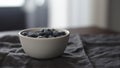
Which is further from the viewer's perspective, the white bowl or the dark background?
the dark background

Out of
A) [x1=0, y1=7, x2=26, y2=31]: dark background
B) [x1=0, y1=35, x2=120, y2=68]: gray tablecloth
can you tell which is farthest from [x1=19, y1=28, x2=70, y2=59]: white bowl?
[x1=0, y1=7, x2=26, y2=31]: dark background

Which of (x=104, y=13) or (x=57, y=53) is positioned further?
(x=104, y=13)

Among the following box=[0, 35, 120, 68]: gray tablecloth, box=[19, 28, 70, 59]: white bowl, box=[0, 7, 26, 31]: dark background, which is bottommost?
box=[0, 7, 26, 31]: dark background

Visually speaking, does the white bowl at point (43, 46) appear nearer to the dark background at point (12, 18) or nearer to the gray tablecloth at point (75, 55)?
the gray tablecloth at point (75, 55)

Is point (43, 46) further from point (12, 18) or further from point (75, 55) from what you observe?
point (12, 18)

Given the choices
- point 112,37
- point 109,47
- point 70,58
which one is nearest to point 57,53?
point 70,58

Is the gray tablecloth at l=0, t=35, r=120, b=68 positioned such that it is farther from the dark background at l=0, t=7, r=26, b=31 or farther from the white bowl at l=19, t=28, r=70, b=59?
the dark background at l=0, t=7, r=26, b=31

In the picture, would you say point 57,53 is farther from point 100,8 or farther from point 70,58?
point 100,8
